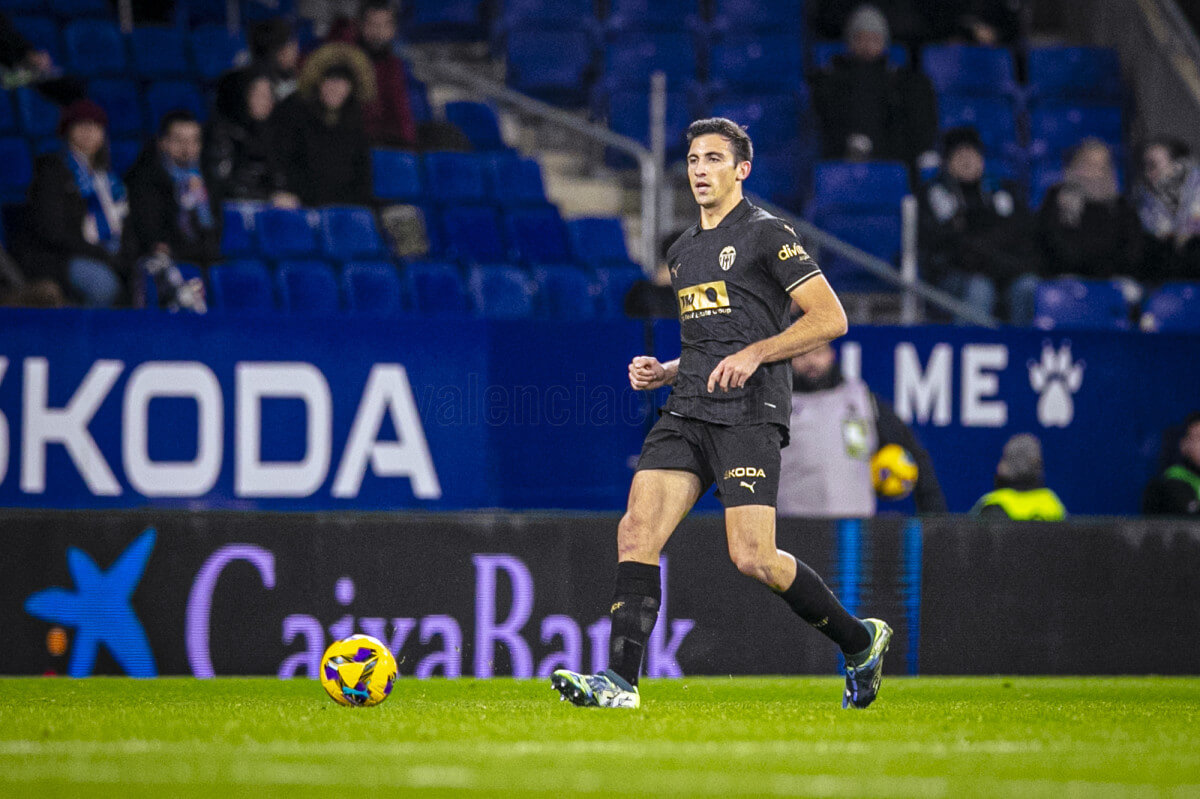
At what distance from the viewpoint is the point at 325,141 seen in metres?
10.6

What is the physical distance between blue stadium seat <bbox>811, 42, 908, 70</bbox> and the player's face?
7944 mm

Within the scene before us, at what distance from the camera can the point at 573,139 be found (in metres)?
13.3

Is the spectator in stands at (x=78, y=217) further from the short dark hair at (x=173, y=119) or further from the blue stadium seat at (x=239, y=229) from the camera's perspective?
the blue stadium seat at (x=239, y=229)

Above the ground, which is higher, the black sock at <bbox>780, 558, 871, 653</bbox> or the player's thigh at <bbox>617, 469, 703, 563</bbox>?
the player's thigh at <bbox>617, 469, 703, 563</bbox>

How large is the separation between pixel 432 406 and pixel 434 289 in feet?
4.49

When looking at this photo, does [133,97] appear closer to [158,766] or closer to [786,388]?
[786,388]

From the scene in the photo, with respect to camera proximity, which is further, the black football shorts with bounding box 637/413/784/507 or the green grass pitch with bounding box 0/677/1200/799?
the black football shorts with bounding box 637/413/784/507

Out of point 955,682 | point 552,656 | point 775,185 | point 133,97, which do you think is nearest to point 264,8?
point 133,97

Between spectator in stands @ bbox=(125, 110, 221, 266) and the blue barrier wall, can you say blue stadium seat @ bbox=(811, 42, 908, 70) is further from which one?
spectator in stands @ bbox=(125, 110, 221, 266)

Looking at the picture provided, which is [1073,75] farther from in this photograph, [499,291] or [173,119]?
[173,119]

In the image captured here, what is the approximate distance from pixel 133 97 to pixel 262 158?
1229mm

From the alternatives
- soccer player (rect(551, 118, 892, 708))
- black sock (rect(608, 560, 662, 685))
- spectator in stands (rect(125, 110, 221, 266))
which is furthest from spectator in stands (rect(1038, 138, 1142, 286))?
black sock (rect(608, 560, 662, 685))

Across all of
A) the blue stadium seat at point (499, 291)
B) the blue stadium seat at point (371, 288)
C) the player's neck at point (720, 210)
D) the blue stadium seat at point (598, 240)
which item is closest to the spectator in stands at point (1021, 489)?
the blue stadium seat at point (499, 291)

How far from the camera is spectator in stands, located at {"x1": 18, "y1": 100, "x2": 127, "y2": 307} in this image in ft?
30.1
